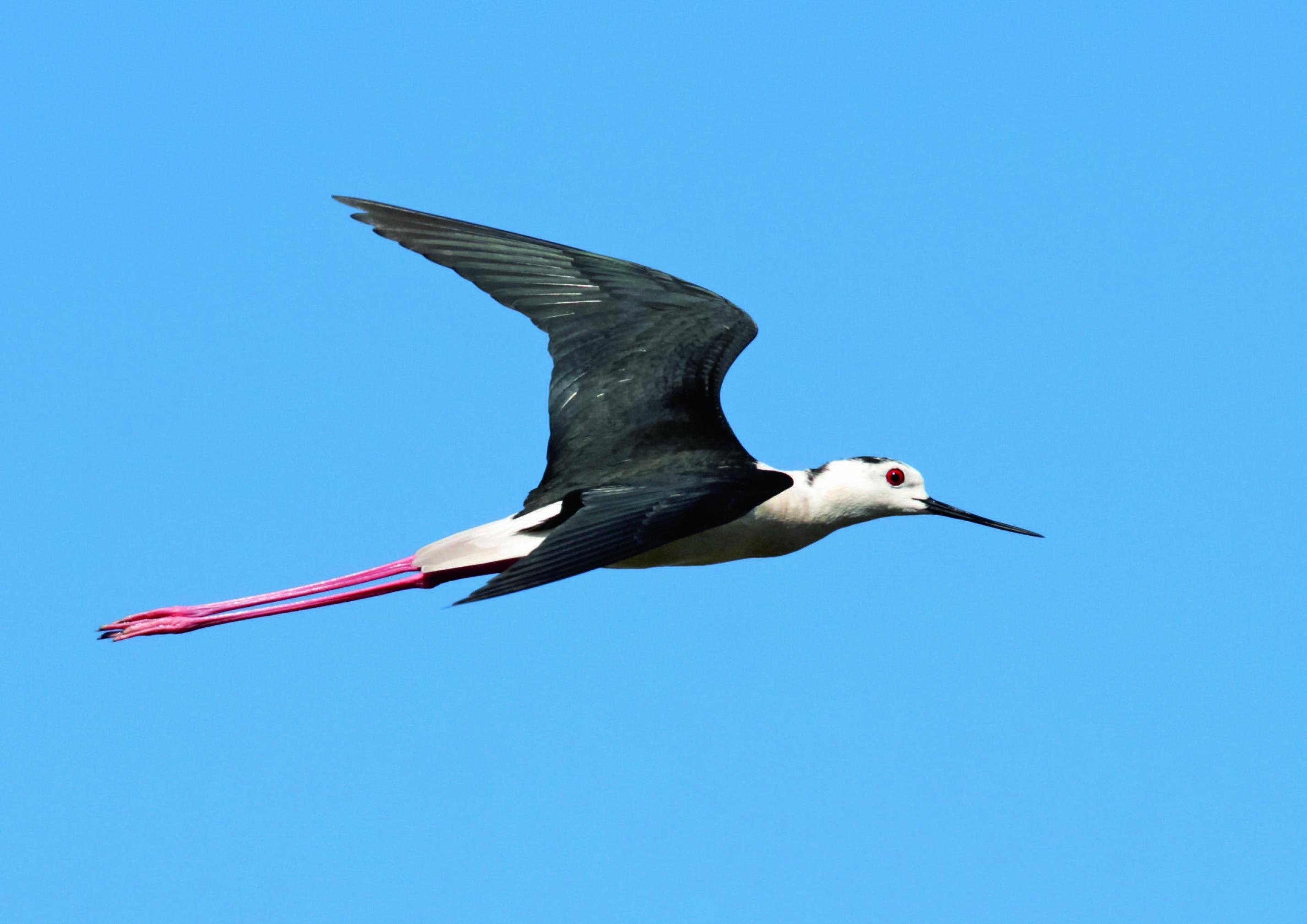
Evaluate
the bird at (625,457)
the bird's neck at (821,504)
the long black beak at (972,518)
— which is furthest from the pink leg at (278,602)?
the long black beak at (972,518)

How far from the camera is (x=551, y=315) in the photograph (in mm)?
8297

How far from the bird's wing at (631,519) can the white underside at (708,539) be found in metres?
0.30

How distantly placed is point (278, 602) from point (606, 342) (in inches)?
85.9

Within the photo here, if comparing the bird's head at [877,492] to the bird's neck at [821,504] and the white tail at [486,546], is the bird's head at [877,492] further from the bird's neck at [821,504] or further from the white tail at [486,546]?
the white tail at [486,546]

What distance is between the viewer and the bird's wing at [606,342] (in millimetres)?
7539

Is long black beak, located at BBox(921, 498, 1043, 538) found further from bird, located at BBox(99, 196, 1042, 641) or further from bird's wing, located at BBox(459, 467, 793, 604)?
bird's wing, located at BBox(459, 467, 793, 604)

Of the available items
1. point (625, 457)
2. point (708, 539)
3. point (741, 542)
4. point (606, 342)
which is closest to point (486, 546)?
point (625, 457)

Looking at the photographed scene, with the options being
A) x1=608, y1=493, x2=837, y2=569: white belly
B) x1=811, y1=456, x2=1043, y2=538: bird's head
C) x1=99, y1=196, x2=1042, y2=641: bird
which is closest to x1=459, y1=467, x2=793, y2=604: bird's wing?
x1=99, y1=196, x2=1042, y2=641: bird

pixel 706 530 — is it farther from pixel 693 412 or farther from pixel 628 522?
pixel 628 522

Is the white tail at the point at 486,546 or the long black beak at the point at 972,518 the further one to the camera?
the long black beak at the point at 972,518

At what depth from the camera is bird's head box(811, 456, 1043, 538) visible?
8.01 m

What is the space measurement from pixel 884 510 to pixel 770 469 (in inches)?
34.4

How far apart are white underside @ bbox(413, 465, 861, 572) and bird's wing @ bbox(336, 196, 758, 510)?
25 centimetres

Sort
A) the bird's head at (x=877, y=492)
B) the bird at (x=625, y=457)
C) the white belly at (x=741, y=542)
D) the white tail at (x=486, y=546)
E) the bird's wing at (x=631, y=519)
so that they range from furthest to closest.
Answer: the bird's head at (x=877, y=492)
the white belly at (x=741, y=542)
the white tail at (x=486, y=546)
the bird at (x=625, y=457)
the bird's wing at (x=631, y=519)
